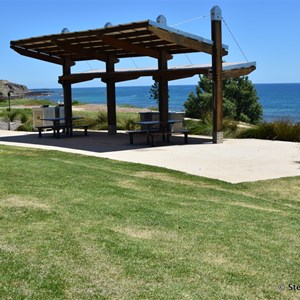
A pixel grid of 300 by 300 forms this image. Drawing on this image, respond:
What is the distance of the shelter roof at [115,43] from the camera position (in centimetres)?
1402

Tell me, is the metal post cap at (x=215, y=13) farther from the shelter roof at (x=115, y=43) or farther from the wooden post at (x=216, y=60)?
the shelter roof at (x=115, y=43)

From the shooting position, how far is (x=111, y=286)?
11.9 ft

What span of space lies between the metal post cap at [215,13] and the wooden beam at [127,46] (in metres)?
2.54

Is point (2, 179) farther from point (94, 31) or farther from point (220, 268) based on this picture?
point (94, 31)

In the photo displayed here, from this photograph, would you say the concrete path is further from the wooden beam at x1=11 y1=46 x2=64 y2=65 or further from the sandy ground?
the wooden beam at x1=11 y1=46 x2=64 y2=65

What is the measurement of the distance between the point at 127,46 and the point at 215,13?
9.12 ft

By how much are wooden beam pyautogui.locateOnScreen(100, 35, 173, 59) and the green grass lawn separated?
310 inches

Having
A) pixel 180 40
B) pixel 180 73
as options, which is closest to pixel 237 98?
pixel 180 73

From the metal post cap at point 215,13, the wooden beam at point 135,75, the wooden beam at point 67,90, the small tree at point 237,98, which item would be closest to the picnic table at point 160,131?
the wooden beam at point 135,75

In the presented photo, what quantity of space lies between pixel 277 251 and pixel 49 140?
12905 millimetres

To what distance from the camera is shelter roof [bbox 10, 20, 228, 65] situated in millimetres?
14023

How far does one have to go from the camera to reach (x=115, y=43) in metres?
15.3

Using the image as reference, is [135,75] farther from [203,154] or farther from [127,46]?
[203,154]

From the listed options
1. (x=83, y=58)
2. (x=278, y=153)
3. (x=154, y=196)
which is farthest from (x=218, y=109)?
(x=154, y=196)
